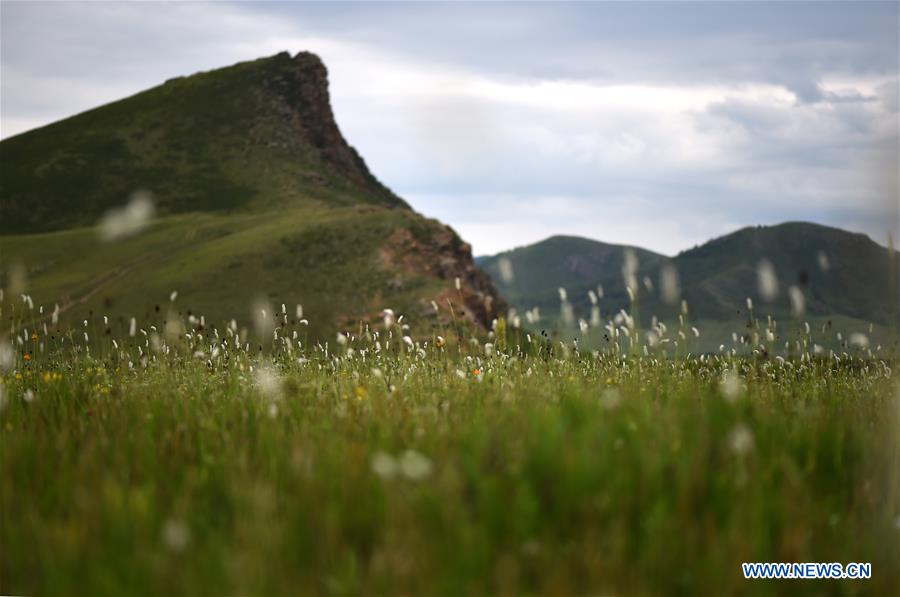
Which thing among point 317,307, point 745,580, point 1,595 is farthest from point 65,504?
point 317,307

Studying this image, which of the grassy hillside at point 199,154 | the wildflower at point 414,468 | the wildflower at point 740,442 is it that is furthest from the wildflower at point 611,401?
the grassy hillside at point 199,154

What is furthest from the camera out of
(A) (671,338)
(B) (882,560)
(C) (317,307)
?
(C) (317,307)

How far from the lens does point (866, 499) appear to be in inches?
204

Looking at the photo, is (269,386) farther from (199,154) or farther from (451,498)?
(199,154)

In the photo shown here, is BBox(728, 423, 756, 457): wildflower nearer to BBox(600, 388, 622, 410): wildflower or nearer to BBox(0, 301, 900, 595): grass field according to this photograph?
BBox(0, 301, 900, 595): grass field

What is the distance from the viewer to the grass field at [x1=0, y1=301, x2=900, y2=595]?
4.05 meters

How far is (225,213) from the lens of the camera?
419 feet

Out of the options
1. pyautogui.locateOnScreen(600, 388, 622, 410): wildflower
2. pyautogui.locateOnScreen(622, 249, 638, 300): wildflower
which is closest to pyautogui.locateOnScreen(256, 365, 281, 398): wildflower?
pyautogui.locateOnScreen(600, 388, 622, 410): wildflower

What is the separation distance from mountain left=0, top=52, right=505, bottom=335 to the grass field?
518cm

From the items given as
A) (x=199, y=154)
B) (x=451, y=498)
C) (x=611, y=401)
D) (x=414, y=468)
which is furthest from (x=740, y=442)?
(x=199, y=154)

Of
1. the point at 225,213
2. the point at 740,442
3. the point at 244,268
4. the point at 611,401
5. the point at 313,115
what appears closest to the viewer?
the point at 740,442

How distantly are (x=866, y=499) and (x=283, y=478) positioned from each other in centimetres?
342

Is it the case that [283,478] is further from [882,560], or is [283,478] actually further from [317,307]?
[317,307]

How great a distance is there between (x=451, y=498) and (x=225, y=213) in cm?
12829
